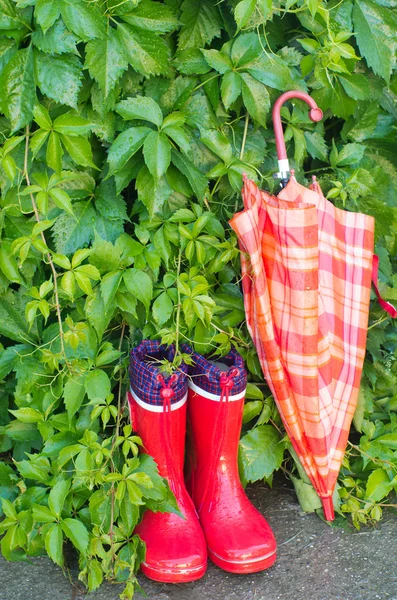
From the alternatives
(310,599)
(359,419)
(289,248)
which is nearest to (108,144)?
(289,248)

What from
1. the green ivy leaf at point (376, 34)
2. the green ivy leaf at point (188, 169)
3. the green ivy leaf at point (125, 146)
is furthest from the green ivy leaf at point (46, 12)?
the green ivy leaf at point (376, 34)

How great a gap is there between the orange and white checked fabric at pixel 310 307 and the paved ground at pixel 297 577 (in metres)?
0.08

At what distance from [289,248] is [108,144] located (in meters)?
0.44

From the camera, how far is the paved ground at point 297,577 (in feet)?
4.55

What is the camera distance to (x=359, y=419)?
173 cm

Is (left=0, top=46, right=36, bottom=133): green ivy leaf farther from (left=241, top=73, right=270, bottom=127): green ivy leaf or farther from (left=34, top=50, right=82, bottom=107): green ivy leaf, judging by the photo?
(left=241, top=73, right=270, bottom=127): green ivy leaf

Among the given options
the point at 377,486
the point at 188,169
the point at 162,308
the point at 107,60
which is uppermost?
the point at 107,60

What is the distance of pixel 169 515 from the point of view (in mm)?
1467

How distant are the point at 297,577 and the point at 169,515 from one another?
293mm

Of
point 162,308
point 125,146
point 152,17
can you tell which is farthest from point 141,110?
point 162,308

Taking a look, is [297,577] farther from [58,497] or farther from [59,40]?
[59,40]

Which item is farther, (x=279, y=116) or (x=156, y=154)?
(x=279, y=116)

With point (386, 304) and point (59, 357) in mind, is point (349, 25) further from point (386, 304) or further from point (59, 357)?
point (59, 357)

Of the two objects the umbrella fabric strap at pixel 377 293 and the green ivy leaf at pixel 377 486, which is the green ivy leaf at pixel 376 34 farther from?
the green ivy leaf at pixel 377 486
